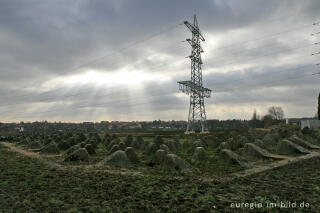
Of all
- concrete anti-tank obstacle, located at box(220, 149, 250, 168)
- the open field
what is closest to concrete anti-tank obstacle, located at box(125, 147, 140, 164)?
the open field

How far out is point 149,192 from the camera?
8680 millimetres

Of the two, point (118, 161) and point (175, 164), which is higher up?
point (175, 164)

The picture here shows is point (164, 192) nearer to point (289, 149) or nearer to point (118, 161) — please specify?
point (118, 161)

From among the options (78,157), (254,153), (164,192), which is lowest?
(78,157)

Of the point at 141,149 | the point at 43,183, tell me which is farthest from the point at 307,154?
the point at 43,183

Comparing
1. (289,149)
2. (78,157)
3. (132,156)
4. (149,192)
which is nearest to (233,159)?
(132,156)

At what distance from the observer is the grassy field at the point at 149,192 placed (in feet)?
22.9

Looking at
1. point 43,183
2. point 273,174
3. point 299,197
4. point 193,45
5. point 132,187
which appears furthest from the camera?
point 193,45

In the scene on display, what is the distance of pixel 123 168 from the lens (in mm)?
14672

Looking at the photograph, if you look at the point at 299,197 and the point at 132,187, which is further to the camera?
the point at 132,187

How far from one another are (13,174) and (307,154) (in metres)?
22.9

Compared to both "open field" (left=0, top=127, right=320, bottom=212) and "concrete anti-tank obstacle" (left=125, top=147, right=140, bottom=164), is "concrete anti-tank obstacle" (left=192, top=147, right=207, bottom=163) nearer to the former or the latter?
"open field" (left=0, top=127, right=320, bottom=212)

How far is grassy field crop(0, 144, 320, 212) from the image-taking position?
6965 millimetres

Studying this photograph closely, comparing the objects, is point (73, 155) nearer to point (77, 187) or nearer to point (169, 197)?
point (77, 187)
